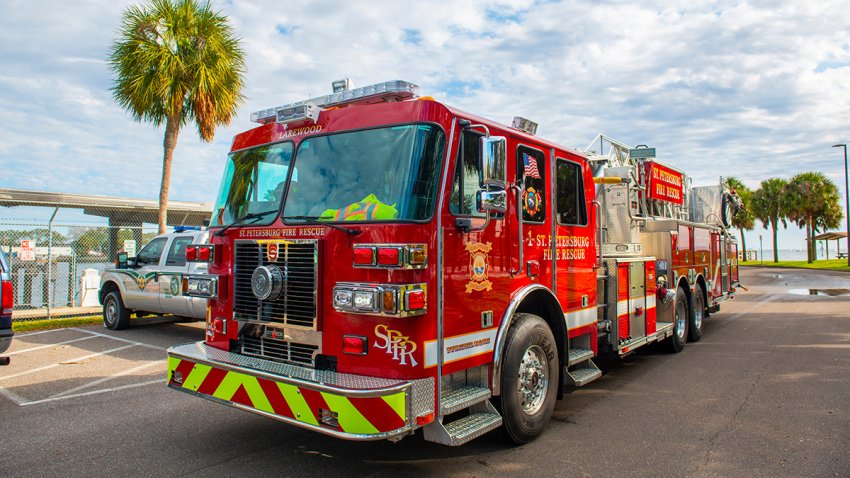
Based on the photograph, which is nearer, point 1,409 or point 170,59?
point 1,409

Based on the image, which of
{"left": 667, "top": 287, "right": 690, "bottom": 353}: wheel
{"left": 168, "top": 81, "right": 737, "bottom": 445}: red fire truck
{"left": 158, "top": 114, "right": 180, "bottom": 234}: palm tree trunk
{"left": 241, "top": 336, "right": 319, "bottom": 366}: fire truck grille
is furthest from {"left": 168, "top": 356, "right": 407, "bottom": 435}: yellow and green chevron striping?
{"left": 158, "top": 114, "right": 180, "bottom": 234}: palm tree trunk

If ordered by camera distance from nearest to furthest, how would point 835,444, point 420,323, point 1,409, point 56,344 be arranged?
point 420,323
point 835,444
point 1,409
point 56,344

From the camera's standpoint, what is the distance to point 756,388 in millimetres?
6418

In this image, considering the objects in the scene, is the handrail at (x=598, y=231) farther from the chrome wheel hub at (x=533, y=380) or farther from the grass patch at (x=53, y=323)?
the grass patch at (x=53, y=323)

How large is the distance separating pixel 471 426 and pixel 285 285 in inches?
64.1

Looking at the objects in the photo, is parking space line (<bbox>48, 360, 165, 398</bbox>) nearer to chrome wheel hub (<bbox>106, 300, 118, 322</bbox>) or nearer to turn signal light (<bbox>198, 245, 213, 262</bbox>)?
turn signal light (<bbox>198, 245, 213, 262</bbox>)

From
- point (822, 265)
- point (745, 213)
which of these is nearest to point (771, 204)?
point (745, 213)

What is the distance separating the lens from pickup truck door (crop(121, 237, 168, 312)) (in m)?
10.2

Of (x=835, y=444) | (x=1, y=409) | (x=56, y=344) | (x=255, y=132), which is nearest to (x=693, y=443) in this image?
(x=835, y=444)

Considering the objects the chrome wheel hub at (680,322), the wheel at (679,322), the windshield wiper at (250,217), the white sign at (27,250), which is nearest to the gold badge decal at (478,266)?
the windshield wiper at (250,217)

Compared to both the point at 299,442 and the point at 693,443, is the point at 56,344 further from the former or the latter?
the point at 693,443

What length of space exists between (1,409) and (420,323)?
4.86 metres

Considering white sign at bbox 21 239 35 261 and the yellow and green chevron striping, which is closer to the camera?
the yellow and green chevron striping

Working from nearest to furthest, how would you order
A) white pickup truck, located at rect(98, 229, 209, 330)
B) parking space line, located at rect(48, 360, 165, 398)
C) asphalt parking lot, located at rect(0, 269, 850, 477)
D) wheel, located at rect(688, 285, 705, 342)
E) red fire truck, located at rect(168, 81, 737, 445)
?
1. red fire truck, located at rect(168, 81, 737, 445)
2. asphalt parking lot, located at rect(0, 269, 850, 477)
3. parking space line, located at rect(48, 360, 165, 398)
4. wheel, located at rect(688, 285, 705, 342)
5. white pickup truck, located at rect(98, 229, 209, 330)
